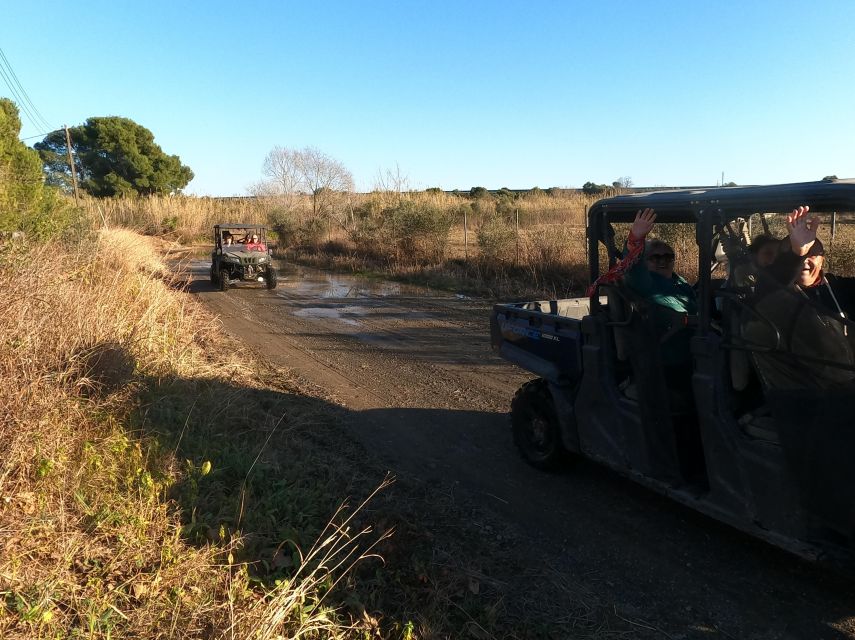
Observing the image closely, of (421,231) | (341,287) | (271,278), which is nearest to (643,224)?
(341,287)

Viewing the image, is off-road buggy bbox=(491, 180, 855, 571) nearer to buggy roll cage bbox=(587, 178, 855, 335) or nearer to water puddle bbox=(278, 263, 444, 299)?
buggy roll cage bbox=(587, 178, 855, 335)

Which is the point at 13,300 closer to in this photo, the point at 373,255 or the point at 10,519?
the point at 10,519

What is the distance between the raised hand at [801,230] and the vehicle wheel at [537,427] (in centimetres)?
214

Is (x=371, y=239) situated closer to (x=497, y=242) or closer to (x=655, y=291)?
(x=497, y=242)

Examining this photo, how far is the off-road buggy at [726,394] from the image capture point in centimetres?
263

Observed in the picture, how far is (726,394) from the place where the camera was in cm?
311

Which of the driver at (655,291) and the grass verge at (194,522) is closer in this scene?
the grass verge at (194,522)

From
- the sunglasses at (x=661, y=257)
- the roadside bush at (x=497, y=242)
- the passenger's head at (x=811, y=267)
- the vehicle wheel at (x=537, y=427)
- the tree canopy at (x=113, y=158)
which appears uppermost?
the tree canopy at (x=113, y=158)

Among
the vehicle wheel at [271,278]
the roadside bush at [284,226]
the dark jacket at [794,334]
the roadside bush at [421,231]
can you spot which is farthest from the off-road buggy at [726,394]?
the roadside bush at [284,226]

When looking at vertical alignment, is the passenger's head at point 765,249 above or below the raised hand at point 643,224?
below

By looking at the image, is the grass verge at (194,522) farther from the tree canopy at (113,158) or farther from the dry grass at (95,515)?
the tree canopy at (113,158)

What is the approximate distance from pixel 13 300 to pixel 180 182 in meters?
51.3

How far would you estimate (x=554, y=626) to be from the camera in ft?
9.53

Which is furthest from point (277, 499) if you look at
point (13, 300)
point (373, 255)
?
point (373, 255)
